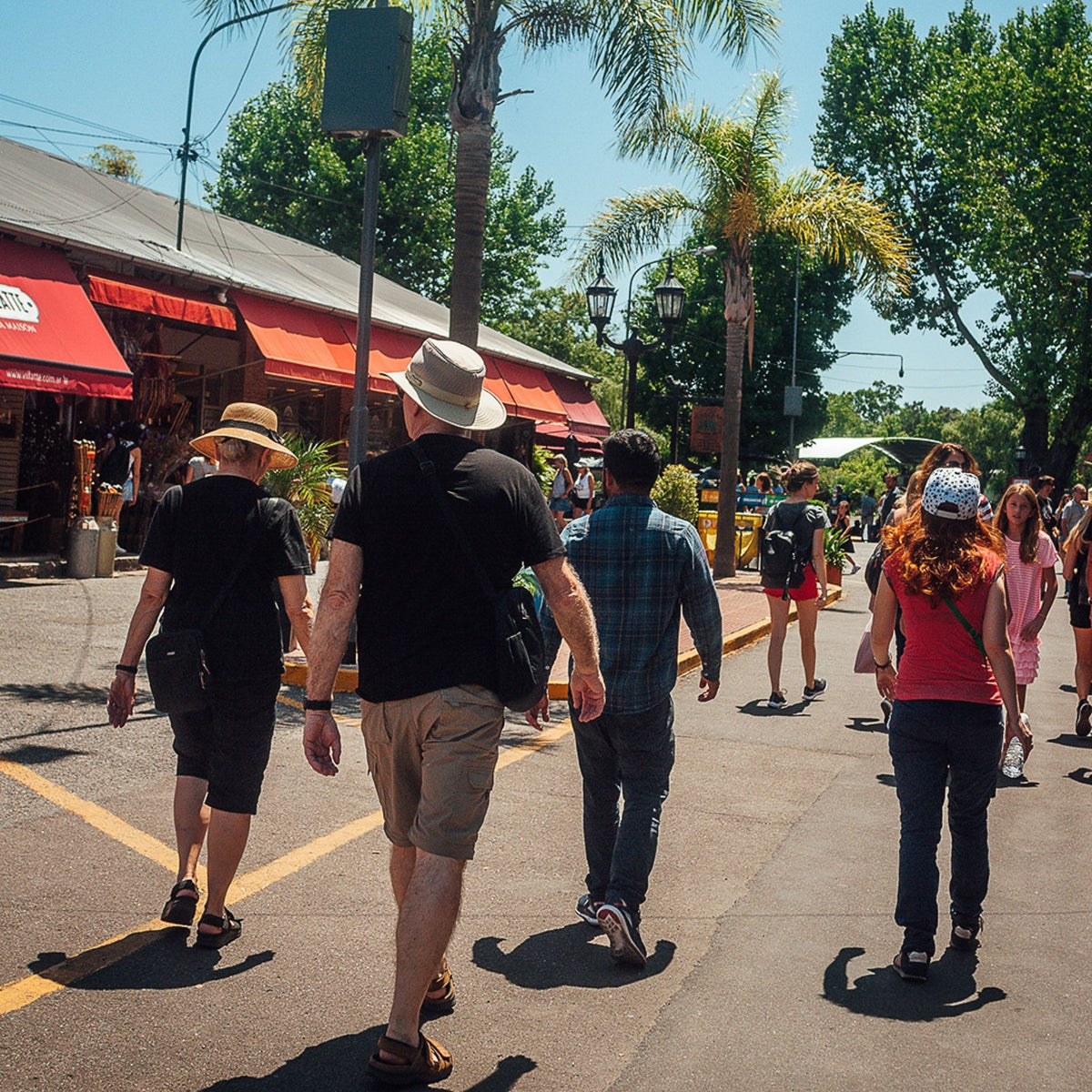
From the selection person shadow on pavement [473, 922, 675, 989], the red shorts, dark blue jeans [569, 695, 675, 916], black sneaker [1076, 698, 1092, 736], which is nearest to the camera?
person shadow on pavement [473, 922, 675, 989]

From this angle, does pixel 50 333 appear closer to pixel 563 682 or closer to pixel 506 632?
pixel 563 682

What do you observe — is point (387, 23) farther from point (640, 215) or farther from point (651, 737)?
point (640, 215)

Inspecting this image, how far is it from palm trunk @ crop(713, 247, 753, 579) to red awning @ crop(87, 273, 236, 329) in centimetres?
783

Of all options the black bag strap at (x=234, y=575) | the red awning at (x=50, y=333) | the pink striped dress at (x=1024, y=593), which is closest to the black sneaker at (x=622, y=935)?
the black bag strap at (x=234, y=575)

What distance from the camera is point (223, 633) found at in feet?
14.1

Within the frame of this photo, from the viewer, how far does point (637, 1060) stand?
3.51 meters

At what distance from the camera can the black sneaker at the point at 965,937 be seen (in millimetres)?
4516

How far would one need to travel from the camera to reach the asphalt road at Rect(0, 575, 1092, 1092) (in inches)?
137

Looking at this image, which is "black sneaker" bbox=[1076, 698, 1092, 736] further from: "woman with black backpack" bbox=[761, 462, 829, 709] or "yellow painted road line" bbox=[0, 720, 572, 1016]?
"yellow painted road line" bbox=[0, 720, 572, 1016]

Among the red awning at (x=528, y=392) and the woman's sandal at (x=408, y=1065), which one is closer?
the woman's sandal at (x=408, y=1065)

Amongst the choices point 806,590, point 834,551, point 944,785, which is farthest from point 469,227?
point 834,551

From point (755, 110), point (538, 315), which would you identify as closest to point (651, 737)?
point (755, 110)

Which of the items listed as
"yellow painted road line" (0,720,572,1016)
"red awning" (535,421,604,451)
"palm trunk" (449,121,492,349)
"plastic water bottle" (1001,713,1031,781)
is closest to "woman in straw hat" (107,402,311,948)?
"yellow painted road line" (0,720,572,1016)

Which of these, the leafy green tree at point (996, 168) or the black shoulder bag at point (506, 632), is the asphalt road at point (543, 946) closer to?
the black shoulder bag at point (506, 632)
